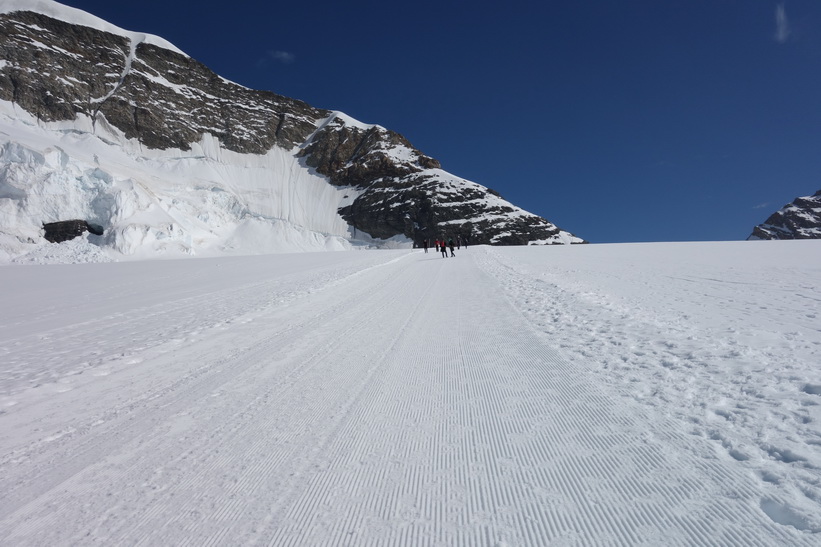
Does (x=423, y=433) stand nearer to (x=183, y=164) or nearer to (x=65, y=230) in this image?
(x=65, y=230)

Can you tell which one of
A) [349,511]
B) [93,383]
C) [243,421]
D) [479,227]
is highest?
[479,227]

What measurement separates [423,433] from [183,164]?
107m

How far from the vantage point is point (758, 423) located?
2.78m

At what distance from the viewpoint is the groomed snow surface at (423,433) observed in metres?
1.99

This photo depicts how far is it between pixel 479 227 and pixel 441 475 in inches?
4393

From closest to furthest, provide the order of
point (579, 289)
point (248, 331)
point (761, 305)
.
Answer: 1. point (248, 331)
2. point (761, 305)
3. point (579, 289)

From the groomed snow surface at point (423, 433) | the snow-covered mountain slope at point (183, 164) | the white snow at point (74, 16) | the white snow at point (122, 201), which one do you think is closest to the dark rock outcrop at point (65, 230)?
the white snow at point (122, 201)

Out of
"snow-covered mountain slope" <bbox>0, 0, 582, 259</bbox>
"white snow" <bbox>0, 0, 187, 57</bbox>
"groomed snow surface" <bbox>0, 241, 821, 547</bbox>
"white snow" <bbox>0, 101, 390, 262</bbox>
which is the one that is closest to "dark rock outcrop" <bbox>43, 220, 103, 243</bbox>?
"white snow" <bbox>0, 101, 390, 262</bbox>

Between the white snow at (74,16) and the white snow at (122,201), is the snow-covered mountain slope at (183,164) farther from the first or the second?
the white snow at (74,16)

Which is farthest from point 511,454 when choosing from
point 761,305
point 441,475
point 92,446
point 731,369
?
point 761,305

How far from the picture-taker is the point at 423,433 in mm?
2881

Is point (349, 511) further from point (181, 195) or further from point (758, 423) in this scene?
point (181, 195)

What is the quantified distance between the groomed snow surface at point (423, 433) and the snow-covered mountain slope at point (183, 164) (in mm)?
46873

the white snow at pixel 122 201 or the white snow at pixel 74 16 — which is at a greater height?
the white snow at pixel 74 16
